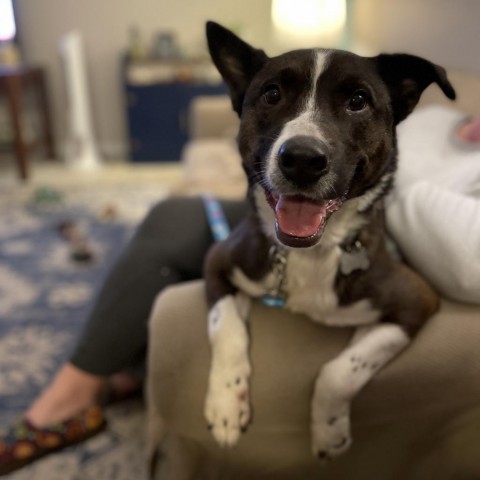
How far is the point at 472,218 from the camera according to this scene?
96 cm

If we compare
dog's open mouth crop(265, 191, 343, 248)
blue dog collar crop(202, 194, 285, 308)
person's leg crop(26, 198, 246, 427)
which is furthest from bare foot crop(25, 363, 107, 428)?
dog's open mouth crop(265, 191, 343, 248)

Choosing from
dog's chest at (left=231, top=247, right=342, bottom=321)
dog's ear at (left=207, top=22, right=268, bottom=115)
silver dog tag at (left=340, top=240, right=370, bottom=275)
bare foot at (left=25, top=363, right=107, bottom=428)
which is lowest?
bare foot at (left=25, top=363, right=107, bottom=428)

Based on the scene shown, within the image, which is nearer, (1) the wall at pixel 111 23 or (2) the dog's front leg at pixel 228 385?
(2) the dog's front leg at pixel 228 385

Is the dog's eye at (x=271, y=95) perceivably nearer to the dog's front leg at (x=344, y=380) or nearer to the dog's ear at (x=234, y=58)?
the dog's ear at (x=234, y=58)

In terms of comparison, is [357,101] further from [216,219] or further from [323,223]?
[216,219]

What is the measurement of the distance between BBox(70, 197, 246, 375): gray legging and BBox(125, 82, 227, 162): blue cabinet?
2988 millimetres

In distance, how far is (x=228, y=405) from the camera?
3.04ft

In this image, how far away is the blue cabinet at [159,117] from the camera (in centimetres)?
421

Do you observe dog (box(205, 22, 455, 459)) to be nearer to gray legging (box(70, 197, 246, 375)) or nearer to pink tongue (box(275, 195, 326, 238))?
pink tongue (box(275, 195, 326, 238))

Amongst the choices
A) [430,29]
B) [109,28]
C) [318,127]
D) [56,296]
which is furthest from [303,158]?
[109,28]

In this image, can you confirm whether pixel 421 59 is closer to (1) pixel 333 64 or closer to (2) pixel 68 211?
(1) pixel 333 64

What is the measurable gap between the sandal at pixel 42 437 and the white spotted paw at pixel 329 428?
0.75 metres

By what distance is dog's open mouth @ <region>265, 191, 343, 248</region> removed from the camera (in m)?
0.90

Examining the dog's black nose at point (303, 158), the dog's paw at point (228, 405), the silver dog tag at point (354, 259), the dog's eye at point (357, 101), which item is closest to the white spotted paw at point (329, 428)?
the dog's paw at point (228, 405)
